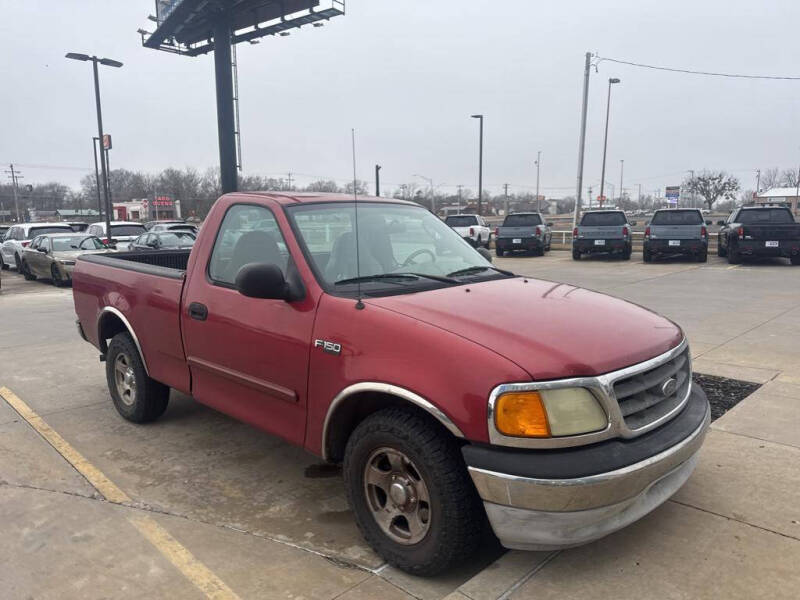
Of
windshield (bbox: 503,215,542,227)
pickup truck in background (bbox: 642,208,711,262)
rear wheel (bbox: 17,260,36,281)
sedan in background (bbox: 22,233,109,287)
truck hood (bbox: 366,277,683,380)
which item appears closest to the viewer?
A: truck hood (bbox: 366,277,683,380)

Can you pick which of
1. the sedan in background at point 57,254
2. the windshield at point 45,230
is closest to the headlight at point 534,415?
the sedan in background at point 57,254

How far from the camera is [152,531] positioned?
3266 millimetres

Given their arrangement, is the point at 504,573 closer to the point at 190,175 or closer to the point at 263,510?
the point at 263,510

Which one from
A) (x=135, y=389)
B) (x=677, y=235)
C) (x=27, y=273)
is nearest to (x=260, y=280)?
(x=135, y=389)

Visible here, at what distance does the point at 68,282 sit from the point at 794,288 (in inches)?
659

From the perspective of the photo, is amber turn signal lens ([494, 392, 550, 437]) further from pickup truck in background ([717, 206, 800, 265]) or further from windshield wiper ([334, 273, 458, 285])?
pickup truck in background ([717, 206, 800, 265])

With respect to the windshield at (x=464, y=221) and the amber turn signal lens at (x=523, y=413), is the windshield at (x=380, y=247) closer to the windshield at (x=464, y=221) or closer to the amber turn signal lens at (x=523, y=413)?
the amber turn signal lens at (x=523, y=413)

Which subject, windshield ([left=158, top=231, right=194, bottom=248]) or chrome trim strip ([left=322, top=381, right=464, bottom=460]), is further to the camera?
windshield ([left=158, top=231, right=194, bottom=248])

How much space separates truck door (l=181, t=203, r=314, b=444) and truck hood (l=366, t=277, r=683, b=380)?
590 millimetres

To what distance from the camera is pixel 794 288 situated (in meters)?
12.0

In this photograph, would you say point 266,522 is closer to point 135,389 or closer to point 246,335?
point 246,335

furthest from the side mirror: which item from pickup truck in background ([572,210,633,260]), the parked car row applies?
pickup truck in background ([572,210,633,260])

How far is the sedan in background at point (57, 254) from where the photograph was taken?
1543 cm

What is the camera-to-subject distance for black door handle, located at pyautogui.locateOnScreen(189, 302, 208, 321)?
12.5 feet
